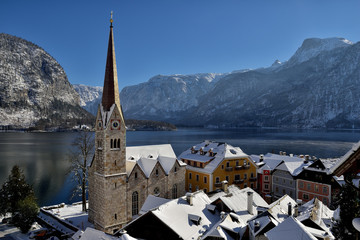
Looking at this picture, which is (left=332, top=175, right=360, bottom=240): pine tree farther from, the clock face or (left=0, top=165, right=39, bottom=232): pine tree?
(left=0, top=165, right=39, bottom=232): pine tree

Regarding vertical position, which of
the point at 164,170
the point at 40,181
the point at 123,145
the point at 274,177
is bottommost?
the point at 40,181

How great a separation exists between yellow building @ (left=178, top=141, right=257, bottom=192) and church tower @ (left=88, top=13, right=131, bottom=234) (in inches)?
745

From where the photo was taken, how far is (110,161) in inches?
1455

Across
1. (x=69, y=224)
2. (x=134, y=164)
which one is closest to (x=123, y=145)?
(x=134, y=164)

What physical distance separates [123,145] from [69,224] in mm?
13431

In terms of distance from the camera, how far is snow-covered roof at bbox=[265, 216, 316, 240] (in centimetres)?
1935

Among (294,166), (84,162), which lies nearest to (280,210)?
(294,166)

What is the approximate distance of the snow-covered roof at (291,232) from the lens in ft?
63.5

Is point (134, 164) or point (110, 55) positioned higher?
point (110, 55)

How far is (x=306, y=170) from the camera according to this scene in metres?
51.0

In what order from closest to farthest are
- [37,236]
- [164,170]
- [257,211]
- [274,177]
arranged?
1. [257,211]
2. [37,236]
3. [164,170]
4. [274,177]

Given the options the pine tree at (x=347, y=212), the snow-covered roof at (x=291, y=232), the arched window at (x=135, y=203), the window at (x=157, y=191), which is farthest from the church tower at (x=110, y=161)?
the pine tree at (x=347, y=212)

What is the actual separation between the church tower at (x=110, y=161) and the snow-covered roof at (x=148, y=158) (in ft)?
11.0

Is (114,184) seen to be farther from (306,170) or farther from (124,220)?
(306,170)
